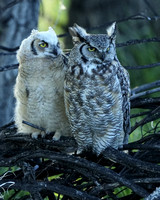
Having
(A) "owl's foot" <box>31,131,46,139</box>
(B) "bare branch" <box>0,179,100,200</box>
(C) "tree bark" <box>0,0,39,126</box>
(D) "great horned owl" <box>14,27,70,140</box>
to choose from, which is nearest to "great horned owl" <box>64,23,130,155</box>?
(D) "great horned owl" <box>14,27,70,140</box>

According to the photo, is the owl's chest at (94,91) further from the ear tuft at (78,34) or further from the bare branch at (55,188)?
the bare branch at (55,188)

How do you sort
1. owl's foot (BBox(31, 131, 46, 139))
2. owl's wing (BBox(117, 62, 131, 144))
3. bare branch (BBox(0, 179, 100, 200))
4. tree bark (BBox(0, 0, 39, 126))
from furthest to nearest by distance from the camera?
tree bark (BBox(0, 0, 39, 126)) → owl's foot (BBox(31, 131, 46, 139)) → owl's wing (BBox(117, 62, 131, 144)) → bare branch (BBox(0, 179, 100, 200))

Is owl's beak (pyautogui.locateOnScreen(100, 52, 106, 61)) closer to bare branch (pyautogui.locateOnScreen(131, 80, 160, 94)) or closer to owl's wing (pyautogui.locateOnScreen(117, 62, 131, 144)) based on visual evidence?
owl's wing (pyautogui.locateOnScreen(117, 62, 131, 144))

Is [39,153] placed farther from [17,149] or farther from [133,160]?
[133,160]

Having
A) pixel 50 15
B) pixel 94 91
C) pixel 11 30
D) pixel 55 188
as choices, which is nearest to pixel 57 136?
pixel 94 91

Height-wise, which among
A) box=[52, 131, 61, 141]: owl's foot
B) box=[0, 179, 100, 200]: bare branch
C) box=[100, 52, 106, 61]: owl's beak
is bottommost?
box=[0, 179, 100, 200]: bare branch

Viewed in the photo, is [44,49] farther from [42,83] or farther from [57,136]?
[57,136]

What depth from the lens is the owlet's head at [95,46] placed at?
2401mm

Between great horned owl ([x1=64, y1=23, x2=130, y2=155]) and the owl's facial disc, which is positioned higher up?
the owl's facial disc

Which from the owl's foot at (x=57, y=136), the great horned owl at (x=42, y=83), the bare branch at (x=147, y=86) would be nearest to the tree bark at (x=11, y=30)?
the great horned owl at (x=42, y=83)

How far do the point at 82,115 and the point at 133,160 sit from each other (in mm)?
502

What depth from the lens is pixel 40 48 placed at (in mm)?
2783

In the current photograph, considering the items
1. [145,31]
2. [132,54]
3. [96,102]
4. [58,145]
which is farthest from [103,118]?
[145,31]

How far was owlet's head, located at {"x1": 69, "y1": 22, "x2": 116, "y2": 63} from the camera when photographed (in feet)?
7.88
